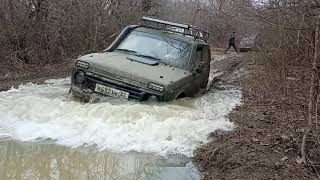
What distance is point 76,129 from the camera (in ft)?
19.5

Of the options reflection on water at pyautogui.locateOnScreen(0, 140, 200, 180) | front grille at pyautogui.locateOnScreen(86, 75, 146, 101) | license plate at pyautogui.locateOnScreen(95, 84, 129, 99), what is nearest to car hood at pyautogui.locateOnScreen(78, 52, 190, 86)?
front grille at pyautogui.locateOnScreen(86, 75, 146, 101)

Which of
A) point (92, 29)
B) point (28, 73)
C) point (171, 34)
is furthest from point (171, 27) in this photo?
point (92, 29)

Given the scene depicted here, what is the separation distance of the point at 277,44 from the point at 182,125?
7807 millimetres

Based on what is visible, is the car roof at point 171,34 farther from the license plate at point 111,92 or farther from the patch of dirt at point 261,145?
the license plate at point 111,92

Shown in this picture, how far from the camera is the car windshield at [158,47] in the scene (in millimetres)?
8172

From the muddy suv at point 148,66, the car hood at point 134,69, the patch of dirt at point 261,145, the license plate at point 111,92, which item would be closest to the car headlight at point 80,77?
the muddy suv at point 148,66

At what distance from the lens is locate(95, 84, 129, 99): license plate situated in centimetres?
710

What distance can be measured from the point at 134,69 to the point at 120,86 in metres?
0.37

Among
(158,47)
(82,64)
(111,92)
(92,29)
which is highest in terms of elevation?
(158,47)

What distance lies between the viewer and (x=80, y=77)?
7348 mm

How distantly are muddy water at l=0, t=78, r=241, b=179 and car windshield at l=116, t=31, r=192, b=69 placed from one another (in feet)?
3.03

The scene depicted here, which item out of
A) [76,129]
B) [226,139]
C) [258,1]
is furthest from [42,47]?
[226,139]

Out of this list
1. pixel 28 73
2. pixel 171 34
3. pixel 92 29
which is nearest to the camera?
pixel 171 34

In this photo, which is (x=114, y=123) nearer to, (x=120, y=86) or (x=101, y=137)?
(x=101, y=137)
